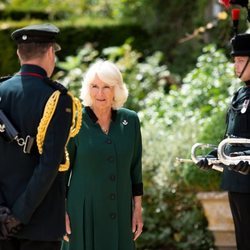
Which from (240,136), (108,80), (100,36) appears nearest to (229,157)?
(240,136)

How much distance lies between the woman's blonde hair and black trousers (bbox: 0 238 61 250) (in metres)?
1.43

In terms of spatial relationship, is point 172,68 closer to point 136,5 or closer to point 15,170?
point 136,5

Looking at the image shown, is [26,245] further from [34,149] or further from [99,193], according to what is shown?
[99,193]

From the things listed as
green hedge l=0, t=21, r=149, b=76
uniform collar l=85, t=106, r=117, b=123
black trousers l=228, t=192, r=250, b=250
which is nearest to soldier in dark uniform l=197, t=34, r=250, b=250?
black trousers l=228, t=192, r=250, b=250

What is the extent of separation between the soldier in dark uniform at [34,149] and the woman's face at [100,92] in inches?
42.7

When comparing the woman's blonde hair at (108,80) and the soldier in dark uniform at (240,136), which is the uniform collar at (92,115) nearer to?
the woman's blonde hair at (108,80)

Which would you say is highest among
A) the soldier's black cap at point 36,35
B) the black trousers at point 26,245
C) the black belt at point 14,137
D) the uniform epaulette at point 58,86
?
the soldier's black cap at point 36,35

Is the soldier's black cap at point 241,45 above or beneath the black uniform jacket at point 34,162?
above

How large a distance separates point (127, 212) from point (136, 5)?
9062 mm

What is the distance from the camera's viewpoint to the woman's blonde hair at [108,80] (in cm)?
538

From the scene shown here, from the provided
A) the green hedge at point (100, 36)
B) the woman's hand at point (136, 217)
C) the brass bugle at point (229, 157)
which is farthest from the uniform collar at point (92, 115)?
the green hedge at point (100, 36)

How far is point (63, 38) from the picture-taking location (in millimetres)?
14352

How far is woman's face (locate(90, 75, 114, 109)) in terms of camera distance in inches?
212

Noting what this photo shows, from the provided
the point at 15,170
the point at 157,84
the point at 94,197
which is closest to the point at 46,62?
the point at 15,170
